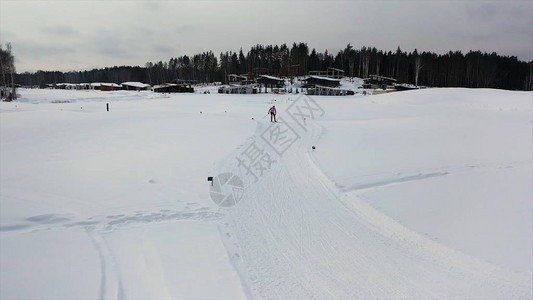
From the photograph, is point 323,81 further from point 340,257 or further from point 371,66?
point 340,257

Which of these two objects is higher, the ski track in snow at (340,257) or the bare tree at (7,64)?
the bare tree at (7,64)

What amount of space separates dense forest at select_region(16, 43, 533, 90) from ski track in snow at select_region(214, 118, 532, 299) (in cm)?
9222

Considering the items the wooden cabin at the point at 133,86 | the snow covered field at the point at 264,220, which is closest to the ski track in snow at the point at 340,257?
the snow covered field at the point at 264,220

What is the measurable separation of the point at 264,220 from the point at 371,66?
116513 mm

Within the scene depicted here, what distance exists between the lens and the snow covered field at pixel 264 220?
5.30 m

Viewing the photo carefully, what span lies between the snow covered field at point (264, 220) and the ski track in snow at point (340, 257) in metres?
0.03

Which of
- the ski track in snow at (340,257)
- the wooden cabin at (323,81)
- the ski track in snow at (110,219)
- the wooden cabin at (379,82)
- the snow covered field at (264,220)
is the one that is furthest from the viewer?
the wooden cabin at (379,82)

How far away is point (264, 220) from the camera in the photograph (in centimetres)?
768

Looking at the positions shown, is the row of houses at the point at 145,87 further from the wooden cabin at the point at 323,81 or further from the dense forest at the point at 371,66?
the wooden cabin at the point at 323,81

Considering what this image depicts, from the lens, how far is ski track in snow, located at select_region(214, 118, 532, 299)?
5.16 m

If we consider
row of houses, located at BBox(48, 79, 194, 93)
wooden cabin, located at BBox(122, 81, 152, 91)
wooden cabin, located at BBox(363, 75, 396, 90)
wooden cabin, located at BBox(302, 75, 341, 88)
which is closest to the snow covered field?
wooden cabin, located at BBox(302, 75, 341, 88)

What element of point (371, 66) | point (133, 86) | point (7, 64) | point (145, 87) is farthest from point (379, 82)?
point (7, 64)

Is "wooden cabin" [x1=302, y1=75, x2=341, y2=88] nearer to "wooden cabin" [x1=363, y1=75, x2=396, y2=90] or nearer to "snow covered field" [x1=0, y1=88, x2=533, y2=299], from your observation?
"wooden cabin" [x1=363, y1=75, x2=396, y2=90]

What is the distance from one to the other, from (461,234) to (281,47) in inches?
4979
